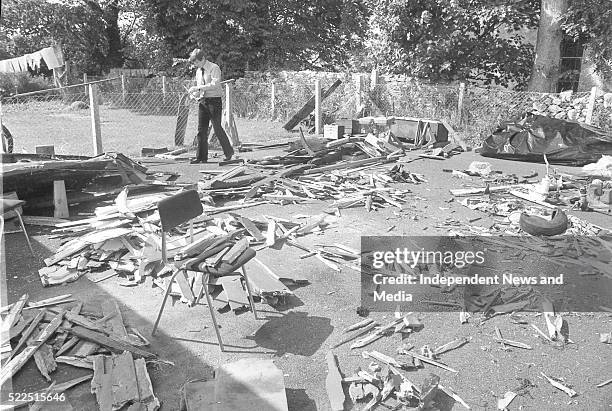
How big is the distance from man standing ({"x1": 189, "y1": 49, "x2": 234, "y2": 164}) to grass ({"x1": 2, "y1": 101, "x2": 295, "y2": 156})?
93.8 inches

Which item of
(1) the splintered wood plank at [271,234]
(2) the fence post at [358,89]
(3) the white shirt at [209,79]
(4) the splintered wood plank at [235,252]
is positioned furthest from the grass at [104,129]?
(4) the splintered wood plank at [235,252]

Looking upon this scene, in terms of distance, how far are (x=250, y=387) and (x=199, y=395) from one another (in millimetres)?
363

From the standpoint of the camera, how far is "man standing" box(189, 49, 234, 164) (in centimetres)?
1084

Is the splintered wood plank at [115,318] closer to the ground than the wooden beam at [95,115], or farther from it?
closer to the ground

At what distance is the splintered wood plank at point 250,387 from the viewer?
128 inches


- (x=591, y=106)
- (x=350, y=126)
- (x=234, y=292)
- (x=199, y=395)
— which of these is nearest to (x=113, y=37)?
(x=350, y=126)

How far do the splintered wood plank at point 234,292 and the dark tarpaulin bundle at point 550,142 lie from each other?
9684 millimetres

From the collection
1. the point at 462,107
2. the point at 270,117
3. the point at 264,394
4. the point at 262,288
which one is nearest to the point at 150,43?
the point at 270,117

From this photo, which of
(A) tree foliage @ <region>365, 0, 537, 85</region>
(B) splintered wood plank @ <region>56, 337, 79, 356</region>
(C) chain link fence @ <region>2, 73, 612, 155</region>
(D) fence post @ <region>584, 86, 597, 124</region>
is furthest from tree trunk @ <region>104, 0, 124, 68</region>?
(B) splintered wood plank @ <region>56, 337, 79, 356</region>

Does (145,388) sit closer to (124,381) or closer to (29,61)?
(124,381)

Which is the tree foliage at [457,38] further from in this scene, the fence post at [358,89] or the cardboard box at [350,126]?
the cardboard box at [350,126]

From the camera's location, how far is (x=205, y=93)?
36.0ft

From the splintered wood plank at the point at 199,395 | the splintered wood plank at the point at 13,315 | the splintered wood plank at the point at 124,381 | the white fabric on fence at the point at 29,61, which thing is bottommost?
the splintered wood plank at the point at 124,381

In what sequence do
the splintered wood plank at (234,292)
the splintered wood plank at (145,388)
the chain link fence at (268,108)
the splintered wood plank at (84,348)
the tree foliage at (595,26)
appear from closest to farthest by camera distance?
the splintered wood plank at (145,388), the splintered wood plank at (84,348), the splintered wood plank at (234,292), the chain link fence at (268,108), the tree foliage at (595,26)
